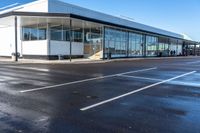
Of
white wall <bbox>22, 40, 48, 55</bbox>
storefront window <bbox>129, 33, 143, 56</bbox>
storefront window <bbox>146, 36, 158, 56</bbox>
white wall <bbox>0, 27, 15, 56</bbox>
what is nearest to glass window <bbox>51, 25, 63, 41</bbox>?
white wall <bbox>22, 40, 48, 55</bbox>

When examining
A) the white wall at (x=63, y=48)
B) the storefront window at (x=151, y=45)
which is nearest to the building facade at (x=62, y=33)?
the white wall at (x=63, y=48)

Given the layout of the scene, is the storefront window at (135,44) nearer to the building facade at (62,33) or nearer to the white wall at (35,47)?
the building facade at (62,33)

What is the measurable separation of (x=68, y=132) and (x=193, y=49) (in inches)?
3894

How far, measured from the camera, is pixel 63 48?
117 ft

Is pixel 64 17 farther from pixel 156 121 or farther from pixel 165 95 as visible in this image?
pixel 156 121

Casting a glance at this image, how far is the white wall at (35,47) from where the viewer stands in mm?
33406

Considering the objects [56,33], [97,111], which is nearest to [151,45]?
[56,33]

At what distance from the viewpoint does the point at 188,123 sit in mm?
5910

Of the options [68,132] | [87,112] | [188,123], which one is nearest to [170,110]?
[188,123]

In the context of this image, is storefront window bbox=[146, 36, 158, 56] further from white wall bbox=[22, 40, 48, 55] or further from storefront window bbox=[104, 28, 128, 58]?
white wall bbox=[22, 40, 48, 55]

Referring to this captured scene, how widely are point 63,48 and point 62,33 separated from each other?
207 cm

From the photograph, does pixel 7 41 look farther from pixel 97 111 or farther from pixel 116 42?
pixel 97 111

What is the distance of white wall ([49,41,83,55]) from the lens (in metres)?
33.9

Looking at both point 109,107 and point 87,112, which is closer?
point 87,112
